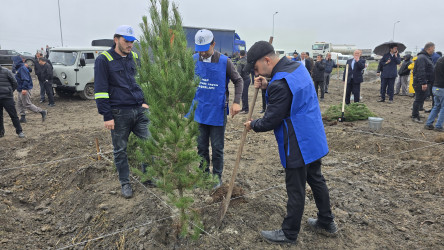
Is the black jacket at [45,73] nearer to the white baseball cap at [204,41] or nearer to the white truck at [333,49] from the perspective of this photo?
the white baseball cap at [204,41]

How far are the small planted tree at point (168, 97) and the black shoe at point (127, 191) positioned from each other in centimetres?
118

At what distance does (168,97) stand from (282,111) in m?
1.02

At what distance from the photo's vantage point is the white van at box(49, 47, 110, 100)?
11789 mm

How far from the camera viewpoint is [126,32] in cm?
342

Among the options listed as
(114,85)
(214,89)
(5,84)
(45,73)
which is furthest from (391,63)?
(45,73)

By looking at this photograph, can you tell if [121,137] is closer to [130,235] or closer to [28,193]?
[130,235]

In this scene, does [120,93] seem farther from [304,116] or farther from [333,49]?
[333,49]

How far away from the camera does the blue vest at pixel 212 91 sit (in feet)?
11.8

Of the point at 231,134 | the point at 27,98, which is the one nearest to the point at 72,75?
the point at 27,98

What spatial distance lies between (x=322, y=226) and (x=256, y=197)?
3.20 ft

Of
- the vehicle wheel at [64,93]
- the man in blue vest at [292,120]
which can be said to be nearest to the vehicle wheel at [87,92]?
the vehicle wheel at [64,93]

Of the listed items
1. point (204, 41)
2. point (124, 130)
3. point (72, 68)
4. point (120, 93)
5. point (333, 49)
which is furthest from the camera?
point (333, 49)

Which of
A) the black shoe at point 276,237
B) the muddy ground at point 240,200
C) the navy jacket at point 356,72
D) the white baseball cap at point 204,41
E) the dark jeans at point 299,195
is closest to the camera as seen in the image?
the dark jeans at point 299,195

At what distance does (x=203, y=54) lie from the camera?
3557 mm
